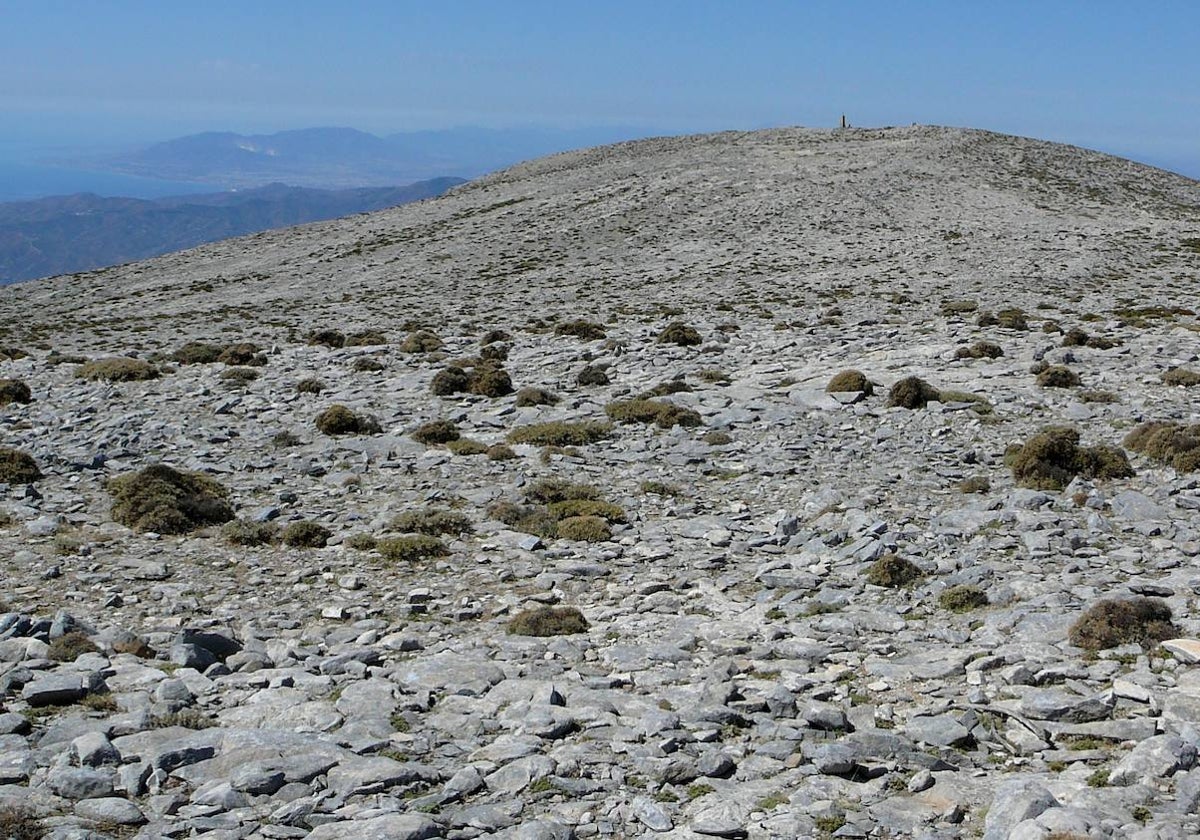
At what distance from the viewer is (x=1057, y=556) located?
12820 millimetres

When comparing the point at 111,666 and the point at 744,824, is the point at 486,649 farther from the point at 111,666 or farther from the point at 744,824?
the point at 744,824

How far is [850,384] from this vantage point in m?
23.7

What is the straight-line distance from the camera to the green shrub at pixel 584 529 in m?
14.8

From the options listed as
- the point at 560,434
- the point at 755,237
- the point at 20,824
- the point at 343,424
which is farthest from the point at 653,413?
the point at 755,237

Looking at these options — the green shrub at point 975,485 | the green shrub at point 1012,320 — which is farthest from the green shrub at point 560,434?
the green shrub at point 1012,320

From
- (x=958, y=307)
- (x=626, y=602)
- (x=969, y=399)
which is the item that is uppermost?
(x=958, y=307)

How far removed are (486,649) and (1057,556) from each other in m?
7.45

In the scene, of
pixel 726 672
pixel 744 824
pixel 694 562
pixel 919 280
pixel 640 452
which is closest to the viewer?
pixel 744 824

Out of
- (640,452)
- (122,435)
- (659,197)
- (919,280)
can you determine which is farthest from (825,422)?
(659,197)

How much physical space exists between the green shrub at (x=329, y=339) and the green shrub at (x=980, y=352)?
20.5m

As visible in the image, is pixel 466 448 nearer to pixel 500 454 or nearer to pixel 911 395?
pixel 500 454

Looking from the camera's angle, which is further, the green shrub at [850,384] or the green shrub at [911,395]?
the green shrub at [850,384]

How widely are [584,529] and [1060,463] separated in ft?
26.5

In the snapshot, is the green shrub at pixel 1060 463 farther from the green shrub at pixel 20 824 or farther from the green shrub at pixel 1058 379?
the green shrub at pixel 20 824
